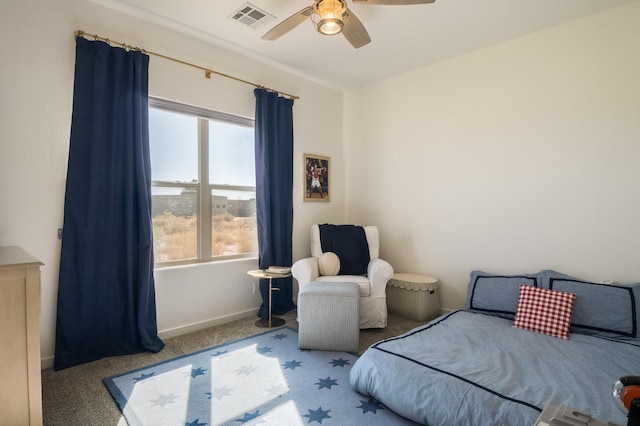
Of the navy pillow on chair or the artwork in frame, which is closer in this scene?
the navy pillow on chair

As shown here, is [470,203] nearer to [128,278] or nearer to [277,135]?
[277,135]

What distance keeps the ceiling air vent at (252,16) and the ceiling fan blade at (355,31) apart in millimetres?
790

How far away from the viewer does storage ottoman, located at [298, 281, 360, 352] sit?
8.56ft

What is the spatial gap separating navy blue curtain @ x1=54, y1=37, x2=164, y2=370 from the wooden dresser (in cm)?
87

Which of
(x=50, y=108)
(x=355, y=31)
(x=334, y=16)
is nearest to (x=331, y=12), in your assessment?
(x=334, y=16)

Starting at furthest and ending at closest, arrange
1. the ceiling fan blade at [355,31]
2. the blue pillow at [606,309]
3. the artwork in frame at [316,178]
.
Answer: the artwork in frame at [316,178] < the blue pillow at [606,309] < the ceiling fan blade at [355,31]

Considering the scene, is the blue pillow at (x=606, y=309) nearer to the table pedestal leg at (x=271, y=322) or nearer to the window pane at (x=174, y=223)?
the table pedestal leg at (x=271, y=322)

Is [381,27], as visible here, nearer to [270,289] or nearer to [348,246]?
[348,246]

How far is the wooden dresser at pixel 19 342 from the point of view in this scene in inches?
59.3

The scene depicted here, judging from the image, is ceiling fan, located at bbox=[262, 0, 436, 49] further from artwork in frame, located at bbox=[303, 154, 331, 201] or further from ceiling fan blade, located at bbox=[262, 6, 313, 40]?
artwork in frame, located at bbox=[303, 154, 331, 201]

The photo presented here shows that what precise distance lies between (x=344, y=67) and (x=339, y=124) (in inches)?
32.6

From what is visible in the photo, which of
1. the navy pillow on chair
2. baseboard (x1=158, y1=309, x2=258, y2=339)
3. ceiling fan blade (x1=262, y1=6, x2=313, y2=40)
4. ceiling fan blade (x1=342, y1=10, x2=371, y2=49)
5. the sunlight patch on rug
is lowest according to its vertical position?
the sunlight patch on rug

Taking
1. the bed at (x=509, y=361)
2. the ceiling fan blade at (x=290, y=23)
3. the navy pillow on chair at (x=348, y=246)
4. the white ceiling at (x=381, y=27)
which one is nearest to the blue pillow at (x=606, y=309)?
the bed at (x=509, y=361)

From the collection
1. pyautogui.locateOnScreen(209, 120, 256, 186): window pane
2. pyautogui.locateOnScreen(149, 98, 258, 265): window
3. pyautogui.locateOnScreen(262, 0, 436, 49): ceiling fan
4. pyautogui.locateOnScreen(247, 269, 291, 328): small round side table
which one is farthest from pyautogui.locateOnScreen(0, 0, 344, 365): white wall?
pyautogui.locateOnScreen(262, 0, 436, 49): ceiling fan
